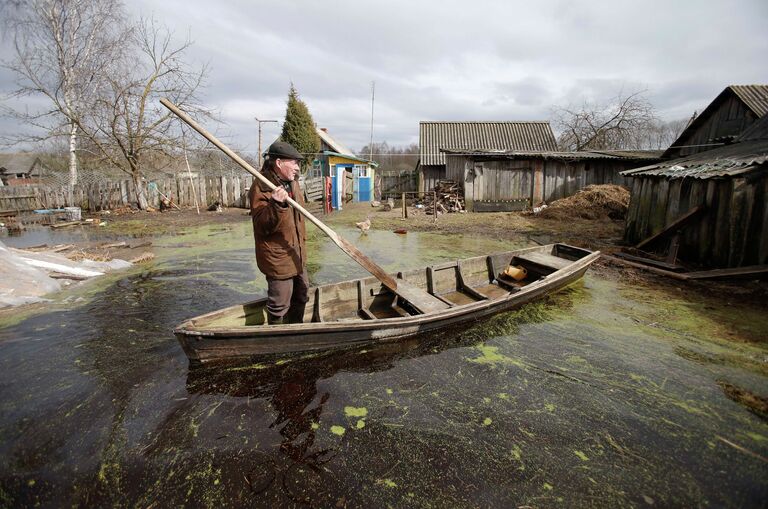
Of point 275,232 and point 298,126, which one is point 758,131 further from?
point 298,126

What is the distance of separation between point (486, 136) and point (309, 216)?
22.1 m

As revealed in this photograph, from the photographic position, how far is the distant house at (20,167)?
1448 inches

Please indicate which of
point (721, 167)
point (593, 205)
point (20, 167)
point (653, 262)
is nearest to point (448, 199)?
point (593, 205)

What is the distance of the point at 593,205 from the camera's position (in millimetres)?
14445

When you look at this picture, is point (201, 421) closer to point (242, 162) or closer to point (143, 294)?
point (242, 162)

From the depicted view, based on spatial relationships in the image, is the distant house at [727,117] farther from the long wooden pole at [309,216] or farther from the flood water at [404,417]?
the long wooden pole at [309,216]

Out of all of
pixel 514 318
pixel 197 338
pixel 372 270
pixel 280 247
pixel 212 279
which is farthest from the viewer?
pixel 212 279

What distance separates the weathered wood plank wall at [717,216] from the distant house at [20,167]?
50729mm

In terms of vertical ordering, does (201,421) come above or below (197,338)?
below

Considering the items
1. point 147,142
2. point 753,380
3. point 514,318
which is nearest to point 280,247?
point 514,318

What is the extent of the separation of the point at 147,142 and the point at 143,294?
13057mm

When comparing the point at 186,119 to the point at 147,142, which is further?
the point at 147,142

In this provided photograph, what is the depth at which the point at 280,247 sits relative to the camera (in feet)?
12.3

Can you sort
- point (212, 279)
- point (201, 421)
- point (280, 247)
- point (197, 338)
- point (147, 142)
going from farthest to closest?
point (147, 142)
point (212, 279)
point (280, 247)
point (197, 338)
point (201, 421)
